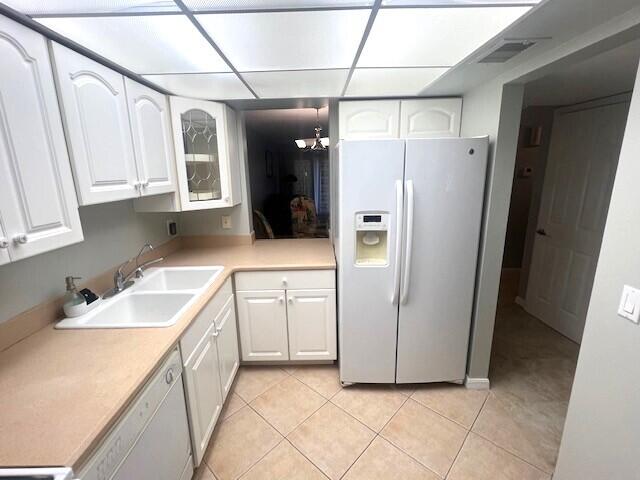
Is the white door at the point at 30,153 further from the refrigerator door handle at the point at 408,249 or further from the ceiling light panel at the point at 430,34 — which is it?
the refrigerator door handle at the point at 408,249

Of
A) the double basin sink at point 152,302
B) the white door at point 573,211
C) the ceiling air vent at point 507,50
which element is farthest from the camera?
the white door at point 573,211

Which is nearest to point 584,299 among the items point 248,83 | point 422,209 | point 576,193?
point 576,193

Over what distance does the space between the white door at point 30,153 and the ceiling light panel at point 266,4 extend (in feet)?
1.77

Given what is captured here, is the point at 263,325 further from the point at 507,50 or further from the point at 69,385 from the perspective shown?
the point at 507,50

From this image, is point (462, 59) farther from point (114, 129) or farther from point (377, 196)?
point (114, 129)

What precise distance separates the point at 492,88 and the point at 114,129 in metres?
1.98

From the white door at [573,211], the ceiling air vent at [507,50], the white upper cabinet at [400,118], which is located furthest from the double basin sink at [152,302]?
the white door at [573,211]

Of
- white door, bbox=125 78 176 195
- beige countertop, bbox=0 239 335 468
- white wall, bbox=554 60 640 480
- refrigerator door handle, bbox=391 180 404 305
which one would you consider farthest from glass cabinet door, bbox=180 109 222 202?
white wall, bbox=554 60 640 480

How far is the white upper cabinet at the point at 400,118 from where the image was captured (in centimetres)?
203

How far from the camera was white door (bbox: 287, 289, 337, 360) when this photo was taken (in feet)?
6.73

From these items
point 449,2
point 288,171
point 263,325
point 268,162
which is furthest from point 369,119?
point 288,171

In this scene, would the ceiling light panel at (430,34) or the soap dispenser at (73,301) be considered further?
the soap dispenser at (73,301)

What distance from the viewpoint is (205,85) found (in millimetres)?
1710

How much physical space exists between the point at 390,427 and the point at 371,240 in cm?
112
